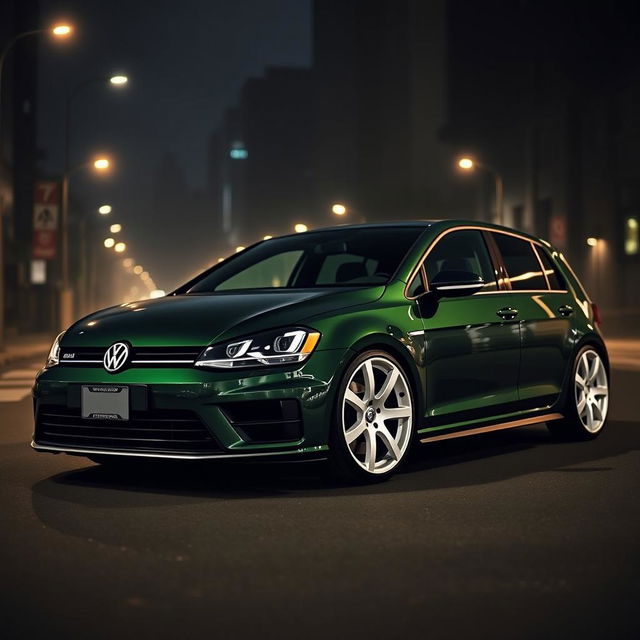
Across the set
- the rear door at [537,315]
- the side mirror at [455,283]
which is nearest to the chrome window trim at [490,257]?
the rear door at [537,315]

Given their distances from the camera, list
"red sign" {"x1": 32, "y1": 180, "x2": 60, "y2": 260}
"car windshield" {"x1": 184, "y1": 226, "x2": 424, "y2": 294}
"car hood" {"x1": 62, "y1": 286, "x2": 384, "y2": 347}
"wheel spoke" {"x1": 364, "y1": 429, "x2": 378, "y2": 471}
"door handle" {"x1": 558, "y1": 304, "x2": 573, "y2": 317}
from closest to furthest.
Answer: "car hood" {"x1": 62, "y1": 286, "x2": 384, "y2": 347}, "wheel spoke" {"x1": 364, "y1": 429, "x2": 378, "y2": 471}, "car windshield" {"x1": 184, "y1": 226, "x2": 424, "y2": 294}, "door handle" {"x1": 558, "y1": 304, "x2": 573, "y2": 317}, "red sign" {"x1": 32, "y1": 180, "x2": 60, "y2": 260}

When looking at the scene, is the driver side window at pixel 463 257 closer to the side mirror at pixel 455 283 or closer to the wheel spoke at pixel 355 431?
the side mirror at pixel 455 283

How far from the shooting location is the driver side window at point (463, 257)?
8.68m

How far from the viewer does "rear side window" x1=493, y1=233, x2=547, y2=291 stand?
369 inches

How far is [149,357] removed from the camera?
23.9 feet

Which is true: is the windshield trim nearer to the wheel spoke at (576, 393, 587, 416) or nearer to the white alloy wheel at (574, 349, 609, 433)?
the white alloy wheel at (574, 349, 609, 433)

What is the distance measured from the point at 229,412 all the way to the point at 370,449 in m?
0.96

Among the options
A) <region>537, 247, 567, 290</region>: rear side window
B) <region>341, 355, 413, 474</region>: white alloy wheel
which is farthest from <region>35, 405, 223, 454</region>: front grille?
<region>537, 247, 567, 290</region>: rear side window

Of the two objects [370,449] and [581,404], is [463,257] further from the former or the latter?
[370,449]

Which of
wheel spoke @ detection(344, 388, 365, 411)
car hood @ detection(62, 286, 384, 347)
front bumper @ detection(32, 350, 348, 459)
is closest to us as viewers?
front bumper @ detection(32, 350, 348, 459)

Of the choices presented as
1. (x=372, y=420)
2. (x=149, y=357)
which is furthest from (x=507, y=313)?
(x=149, y=357)

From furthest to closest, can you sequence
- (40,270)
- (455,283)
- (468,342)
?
1. (40,270)
2. (468,342)
3. (455,283)

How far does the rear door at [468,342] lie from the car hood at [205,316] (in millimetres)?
549

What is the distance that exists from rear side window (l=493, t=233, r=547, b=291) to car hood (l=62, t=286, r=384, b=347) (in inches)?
66.5
